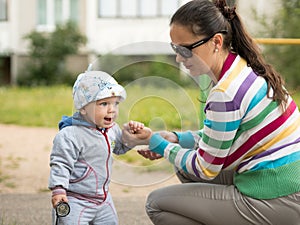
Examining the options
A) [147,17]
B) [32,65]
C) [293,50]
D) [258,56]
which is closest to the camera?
[258,56]

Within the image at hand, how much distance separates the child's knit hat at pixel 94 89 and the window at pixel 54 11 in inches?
821

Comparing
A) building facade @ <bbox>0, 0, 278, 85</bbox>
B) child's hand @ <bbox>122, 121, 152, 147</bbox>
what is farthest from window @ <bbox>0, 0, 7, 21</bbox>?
child's hand @ <bbox>122, 121, 152, 147</bbox>

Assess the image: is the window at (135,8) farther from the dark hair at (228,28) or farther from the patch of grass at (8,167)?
the dark hair at (228,28)

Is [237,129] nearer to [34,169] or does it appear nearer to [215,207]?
[215,207]

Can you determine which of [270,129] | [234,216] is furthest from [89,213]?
[270,129]

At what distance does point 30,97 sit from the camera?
49.6 feet

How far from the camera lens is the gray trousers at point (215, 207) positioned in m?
2.95

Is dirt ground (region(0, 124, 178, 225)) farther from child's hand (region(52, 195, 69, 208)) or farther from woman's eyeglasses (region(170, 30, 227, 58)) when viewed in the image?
woman's eyeglasses (region(170, 30, 227, 58))

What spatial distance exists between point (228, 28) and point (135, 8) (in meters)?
20.5

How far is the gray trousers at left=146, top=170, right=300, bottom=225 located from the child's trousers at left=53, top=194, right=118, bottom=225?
0.20m

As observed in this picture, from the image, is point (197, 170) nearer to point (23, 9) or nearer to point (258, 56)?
point (258, 56)

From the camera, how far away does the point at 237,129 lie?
2.89 metres

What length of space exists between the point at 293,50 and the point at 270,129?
39.2 ft

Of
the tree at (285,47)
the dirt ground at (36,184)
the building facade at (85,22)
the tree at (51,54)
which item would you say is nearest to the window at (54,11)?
the building facade at (85,22)
